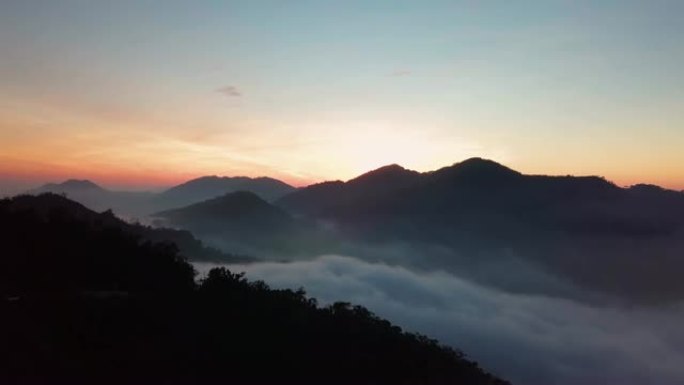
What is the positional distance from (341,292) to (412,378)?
168237 mm

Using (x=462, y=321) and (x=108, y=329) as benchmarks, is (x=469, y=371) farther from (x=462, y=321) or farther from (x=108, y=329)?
(x=462, y=321)

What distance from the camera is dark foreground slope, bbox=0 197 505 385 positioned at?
1975 centimetres

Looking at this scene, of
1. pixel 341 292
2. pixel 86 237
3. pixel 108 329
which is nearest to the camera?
pixel 108 329

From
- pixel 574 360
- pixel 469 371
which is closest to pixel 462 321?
pixel 574 360

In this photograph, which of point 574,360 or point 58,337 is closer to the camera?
point 58,337

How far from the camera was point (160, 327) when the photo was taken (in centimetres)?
2355

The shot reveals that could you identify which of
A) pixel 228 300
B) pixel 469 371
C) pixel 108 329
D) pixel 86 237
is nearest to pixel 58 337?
pixel 108 329

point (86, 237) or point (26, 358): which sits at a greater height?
point (86, 237)

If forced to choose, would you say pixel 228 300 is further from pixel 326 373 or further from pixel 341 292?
pixel 341 292

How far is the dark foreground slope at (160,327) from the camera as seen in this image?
1975cm

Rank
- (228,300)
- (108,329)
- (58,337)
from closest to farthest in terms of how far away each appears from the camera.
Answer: (58,337) < (108,329) < (228,300)

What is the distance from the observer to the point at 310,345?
25.9 m

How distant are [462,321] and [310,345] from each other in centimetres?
17498

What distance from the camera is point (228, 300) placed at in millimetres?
29406
